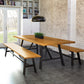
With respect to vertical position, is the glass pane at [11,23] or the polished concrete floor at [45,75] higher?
the glass pane at [11,23]

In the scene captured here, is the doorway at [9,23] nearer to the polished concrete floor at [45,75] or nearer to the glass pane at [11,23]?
the glass pane at [11,23]

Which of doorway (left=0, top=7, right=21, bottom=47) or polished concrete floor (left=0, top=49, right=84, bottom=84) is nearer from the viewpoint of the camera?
polished concrete floor (left=0, top=49, right=84, bottom=84)

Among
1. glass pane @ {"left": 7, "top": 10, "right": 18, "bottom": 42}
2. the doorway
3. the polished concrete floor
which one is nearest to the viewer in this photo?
the polished concrete floor

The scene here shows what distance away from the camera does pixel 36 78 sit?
3.27 meters

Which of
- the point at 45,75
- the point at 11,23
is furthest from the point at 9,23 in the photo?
the point at 45,75

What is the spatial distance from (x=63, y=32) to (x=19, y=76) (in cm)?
325

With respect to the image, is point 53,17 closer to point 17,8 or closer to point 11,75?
point 17,8

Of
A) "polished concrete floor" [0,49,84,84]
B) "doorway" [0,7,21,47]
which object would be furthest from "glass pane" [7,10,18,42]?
"polished concrete floor" [0,49,84,84]

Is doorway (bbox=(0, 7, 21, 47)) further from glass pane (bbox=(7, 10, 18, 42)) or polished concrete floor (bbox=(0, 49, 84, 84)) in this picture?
polished concrete floor (bbox=(0, 49, 84, 84))

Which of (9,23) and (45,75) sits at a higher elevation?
(9,23)

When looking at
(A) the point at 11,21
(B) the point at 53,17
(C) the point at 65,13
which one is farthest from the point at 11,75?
(A) the point at 11,21

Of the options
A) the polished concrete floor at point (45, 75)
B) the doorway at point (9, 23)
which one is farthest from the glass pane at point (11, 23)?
the polished concrete floor at point (45, 75)

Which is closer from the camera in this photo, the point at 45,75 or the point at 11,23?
the point at 45,75

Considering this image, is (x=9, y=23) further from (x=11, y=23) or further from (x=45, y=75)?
(x=45, y=75)
